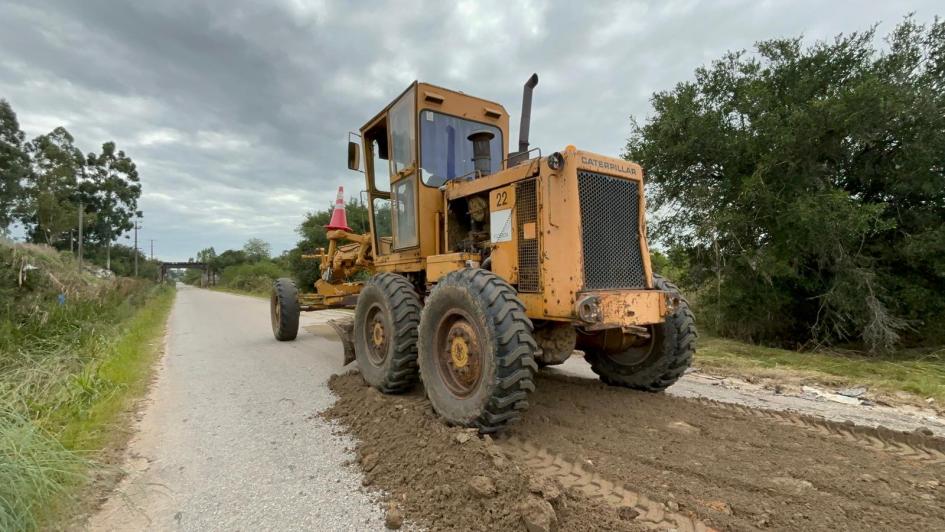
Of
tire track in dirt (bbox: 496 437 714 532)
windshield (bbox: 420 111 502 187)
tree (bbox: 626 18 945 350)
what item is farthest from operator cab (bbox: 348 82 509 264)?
tree (bbox: 626 18 945 350)

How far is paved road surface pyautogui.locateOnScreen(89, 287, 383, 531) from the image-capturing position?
2551 millimetres

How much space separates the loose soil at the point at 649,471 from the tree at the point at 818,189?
240 inches

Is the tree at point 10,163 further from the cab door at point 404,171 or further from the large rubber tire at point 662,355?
the large rubber tire at point 662,355

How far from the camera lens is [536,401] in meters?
4.36

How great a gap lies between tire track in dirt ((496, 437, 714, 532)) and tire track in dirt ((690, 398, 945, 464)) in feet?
6.19

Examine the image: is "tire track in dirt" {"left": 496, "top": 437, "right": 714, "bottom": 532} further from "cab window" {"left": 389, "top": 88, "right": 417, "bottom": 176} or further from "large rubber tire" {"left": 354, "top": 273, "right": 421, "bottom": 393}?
"cab window" {"left": 389, "top": 88, "right": 417, "bottom": 176}

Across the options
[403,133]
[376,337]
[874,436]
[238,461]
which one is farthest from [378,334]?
[874,436]

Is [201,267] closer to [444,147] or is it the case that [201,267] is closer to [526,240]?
[444,147]

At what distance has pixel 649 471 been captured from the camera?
112 inches

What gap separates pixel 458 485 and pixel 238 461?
5.60 ft

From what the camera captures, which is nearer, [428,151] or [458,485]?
[458,485]

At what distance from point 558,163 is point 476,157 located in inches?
53.4

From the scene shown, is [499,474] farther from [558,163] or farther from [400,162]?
[400,162]

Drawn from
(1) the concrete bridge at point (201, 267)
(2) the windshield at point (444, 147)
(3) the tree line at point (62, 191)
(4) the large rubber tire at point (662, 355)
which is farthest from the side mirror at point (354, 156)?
(1) the concrete bridge at point (201, 267)
